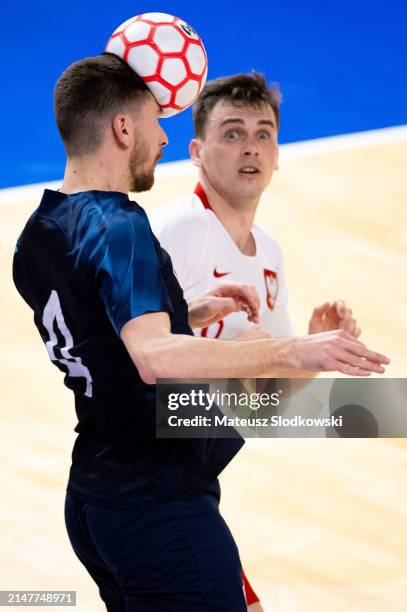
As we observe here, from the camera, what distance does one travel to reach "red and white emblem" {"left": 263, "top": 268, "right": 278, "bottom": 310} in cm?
348

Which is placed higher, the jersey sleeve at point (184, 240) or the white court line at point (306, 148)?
the white court line at point (306, 148)

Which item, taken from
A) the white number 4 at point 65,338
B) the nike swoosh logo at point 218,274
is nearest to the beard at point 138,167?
the white number 4 at point 65,338

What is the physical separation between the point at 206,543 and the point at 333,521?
3073 millimetres

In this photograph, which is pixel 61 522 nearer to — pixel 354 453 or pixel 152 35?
pixel 354 453

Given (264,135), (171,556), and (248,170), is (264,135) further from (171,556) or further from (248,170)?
(171,556)

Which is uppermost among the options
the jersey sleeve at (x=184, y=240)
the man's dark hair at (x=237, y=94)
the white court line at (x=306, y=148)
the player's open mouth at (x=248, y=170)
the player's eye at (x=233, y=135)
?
the white court line at (x=306, y=148)

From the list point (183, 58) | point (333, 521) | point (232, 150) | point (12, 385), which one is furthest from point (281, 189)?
point (183, 58)

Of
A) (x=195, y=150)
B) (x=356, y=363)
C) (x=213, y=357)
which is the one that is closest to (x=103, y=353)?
(x=213, y=357)

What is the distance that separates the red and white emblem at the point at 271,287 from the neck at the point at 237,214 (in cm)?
11

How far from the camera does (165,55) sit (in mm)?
2471

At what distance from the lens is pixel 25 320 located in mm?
8320

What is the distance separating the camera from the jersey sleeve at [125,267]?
1.82 metres

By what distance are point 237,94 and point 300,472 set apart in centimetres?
271

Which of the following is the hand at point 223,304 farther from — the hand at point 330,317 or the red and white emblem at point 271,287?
the red and white emblem at point 271,287
